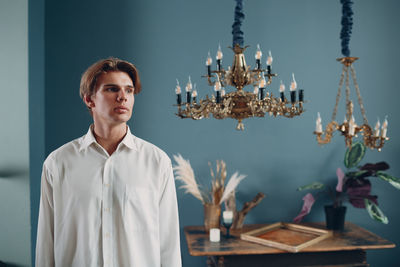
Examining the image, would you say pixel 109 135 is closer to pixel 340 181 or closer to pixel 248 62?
pixel 248 62

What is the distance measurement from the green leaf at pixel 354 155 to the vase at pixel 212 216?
4.03 ft

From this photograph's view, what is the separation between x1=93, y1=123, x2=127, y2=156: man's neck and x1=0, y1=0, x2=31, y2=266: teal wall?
1021 mm

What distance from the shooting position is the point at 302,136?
327 centimetres

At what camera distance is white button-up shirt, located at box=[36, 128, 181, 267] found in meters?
1.71

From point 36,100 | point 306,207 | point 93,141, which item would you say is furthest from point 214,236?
point 36,100

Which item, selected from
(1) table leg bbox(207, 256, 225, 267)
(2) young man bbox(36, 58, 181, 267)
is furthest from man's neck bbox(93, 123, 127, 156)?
(1) table leg bbox(207, 256, 225, 267)

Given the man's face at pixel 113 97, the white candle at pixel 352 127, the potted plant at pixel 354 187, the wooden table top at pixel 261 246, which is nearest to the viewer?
the man's face at pixel 113 97

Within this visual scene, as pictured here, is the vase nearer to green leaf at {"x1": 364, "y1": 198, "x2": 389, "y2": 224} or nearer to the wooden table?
the wooden table

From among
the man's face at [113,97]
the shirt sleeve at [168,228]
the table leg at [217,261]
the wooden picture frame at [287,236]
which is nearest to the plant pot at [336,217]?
the wooden picture frame at [287,236]

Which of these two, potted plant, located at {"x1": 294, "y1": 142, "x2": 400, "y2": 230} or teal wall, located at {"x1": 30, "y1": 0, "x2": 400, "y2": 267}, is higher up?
teal wall, located at {"x1": 30, "y1": 0, "x2": 400, "y2": 267}

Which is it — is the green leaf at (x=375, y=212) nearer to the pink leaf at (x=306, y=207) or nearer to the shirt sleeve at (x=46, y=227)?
the pink leaf at (x=306, y=207)

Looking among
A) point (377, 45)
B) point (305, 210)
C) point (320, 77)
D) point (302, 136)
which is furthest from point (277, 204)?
point (377, 45)

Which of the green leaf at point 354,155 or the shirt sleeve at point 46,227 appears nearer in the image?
the shirt sleeve at point 46,227

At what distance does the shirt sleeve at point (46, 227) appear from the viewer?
5.83 ft
